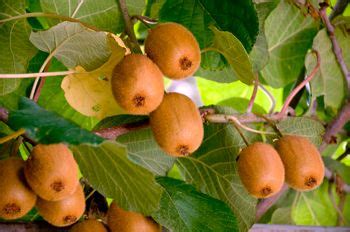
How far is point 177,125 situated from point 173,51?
4.0 inches

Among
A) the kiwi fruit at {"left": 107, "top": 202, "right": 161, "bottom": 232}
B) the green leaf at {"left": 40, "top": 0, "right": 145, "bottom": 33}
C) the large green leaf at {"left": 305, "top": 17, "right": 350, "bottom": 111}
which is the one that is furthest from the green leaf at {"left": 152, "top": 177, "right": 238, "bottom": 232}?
the large green leaf at {"left": 305, "top": 17, "right": 350, "bottom": 111}

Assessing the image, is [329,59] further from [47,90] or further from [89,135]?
[89,135]

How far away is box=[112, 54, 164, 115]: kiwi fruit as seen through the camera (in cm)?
83

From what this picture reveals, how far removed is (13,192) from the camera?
82 cm

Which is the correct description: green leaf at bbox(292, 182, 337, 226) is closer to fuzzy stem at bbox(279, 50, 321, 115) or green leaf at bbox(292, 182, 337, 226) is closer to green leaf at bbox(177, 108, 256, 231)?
fuzzy stem at bbox(279, 50, 321, 115)

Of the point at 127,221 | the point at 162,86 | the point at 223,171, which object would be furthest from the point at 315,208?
the point at 162,86

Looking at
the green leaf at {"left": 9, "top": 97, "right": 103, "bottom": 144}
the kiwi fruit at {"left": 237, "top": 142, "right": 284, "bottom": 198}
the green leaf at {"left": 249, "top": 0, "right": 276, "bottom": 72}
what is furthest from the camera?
the green leaf at {"left": 249, "top": 0, "right": 276, "bottom": 72}

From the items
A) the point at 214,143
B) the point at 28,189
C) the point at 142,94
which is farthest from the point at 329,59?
the point at 28,189

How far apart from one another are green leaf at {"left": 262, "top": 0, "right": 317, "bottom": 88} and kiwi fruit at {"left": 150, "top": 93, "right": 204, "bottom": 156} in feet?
2.00

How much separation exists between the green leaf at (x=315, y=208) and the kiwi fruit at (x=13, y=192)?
3.09 feet

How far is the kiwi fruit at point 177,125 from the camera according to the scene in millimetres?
861

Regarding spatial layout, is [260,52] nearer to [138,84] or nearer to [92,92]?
[92,92]

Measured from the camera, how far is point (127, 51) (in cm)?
98

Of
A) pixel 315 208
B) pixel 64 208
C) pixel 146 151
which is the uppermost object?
pixel 64 208
